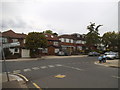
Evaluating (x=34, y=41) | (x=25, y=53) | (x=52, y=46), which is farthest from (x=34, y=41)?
(x=52, y=46)

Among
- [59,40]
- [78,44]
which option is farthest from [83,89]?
[78,44]

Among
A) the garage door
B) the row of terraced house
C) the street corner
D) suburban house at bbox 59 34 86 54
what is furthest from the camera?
suburban house at bbox 59 34 86 54

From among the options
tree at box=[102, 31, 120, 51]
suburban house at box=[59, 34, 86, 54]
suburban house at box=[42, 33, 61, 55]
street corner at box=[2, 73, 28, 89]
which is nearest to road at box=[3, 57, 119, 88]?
street corner at box=[2, 73, 28, 89]

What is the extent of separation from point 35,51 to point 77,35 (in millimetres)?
25788

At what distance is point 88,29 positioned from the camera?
1889 inches

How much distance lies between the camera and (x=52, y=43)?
4184cm

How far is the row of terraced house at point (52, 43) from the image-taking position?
33.4 meters

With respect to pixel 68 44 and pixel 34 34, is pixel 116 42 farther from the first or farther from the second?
pixel 34 34

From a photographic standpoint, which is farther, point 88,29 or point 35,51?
point 88,29

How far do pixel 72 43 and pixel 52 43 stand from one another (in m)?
10.1

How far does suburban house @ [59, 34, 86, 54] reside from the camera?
1807 inches

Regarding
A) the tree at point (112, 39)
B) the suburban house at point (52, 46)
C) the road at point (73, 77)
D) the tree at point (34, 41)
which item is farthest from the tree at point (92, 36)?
the road at point (73, 77)

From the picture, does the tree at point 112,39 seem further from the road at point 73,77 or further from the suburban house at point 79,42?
the road at point 73,77

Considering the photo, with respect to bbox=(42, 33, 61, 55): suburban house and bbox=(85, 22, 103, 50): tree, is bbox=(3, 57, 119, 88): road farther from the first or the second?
bbox=(85, 22, 103, 50): tree
